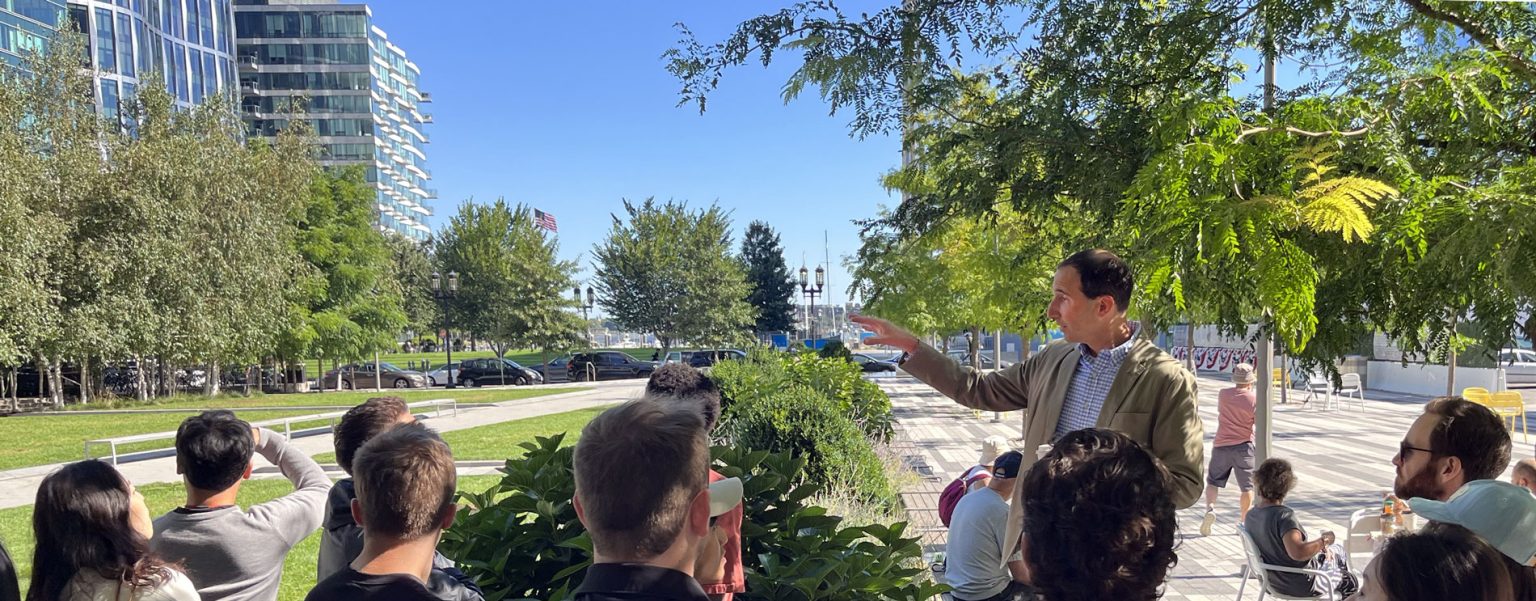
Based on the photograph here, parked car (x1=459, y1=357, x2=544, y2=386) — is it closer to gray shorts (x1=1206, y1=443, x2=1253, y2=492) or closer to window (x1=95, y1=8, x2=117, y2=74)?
gray shorts (x1=1206, y1=443, x2=1253, y2=492)

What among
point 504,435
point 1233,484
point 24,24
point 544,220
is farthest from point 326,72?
point 1233,484

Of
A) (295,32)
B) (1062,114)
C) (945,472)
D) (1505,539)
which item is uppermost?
(295,32)

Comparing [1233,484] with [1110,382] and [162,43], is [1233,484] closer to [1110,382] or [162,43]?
[1110,382]

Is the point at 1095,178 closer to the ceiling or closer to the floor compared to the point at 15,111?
closer to the floor

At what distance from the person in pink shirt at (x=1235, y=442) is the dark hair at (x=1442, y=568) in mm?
6696

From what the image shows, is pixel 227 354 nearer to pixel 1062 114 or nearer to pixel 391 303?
pixel 391 303

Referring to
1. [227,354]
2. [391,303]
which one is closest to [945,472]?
[227,354]

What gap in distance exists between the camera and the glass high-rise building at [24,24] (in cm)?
4850

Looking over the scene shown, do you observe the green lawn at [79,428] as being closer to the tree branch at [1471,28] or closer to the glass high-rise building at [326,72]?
the tree branch at [1471,28]

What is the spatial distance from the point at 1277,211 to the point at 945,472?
999cm

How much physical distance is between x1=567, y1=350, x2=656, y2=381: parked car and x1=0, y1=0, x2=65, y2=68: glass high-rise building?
114 ft

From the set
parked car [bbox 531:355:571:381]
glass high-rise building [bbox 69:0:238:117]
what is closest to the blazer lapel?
parked car [bbox 531:355:571:381]

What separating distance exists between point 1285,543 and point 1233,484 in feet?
22.6

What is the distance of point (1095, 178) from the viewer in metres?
3.06
